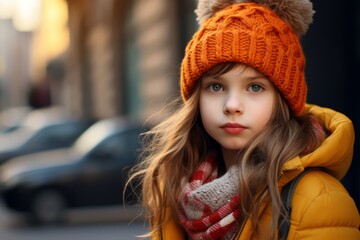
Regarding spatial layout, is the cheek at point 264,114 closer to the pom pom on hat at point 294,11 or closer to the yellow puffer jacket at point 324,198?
the yellow puffer jacket at point 324,198

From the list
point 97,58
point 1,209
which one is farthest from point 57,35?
point 1,209

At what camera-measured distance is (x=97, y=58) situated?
2786cm

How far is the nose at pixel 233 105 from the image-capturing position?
8.79ft

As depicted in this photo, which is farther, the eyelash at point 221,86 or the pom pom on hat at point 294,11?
the pom pom on hat at point 294,11

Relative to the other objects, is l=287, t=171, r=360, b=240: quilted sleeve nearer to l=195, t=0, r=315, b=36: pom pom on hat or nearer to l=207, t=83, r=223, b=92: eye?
l=207, t=83, r=223, b=92: eye

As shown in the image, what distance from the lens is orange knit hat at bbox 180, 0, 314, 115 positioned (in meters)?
2.72

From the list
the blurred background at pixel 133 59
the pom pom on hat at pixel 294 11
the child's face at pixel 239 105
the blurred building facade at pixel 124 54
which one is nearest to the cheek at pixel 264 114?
the child's face at pixel 239 105

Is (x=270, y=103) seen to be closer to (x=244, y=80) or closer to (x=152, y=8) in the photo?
(x=244, y=80)

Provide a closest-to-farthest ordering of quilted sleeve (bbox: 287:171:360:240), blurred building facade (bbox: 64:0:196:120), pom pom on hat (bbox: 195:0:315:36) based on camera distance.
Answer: quilted sleeve (bbox: 287:171:360:240) → pom pom on hat (bbox: 195:0:315:36) → blurred building facade (bbox: 64:0:196:120)

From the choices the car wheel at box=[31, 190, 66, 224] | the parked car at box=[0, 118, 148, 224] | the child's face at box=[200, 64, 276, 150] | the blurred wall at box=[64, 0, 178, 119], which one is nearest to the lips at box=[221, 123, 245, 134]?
the child's face at box=[200, 64, 276, 150]

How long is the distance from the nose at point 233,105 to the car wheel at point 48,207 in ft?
A: 32.8

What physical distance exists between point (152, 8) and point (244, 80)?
1619 cm

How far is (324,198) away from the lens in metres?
2.52

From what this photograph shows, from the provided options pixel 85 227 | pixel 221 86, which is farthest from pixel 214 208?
pixel 85 227
